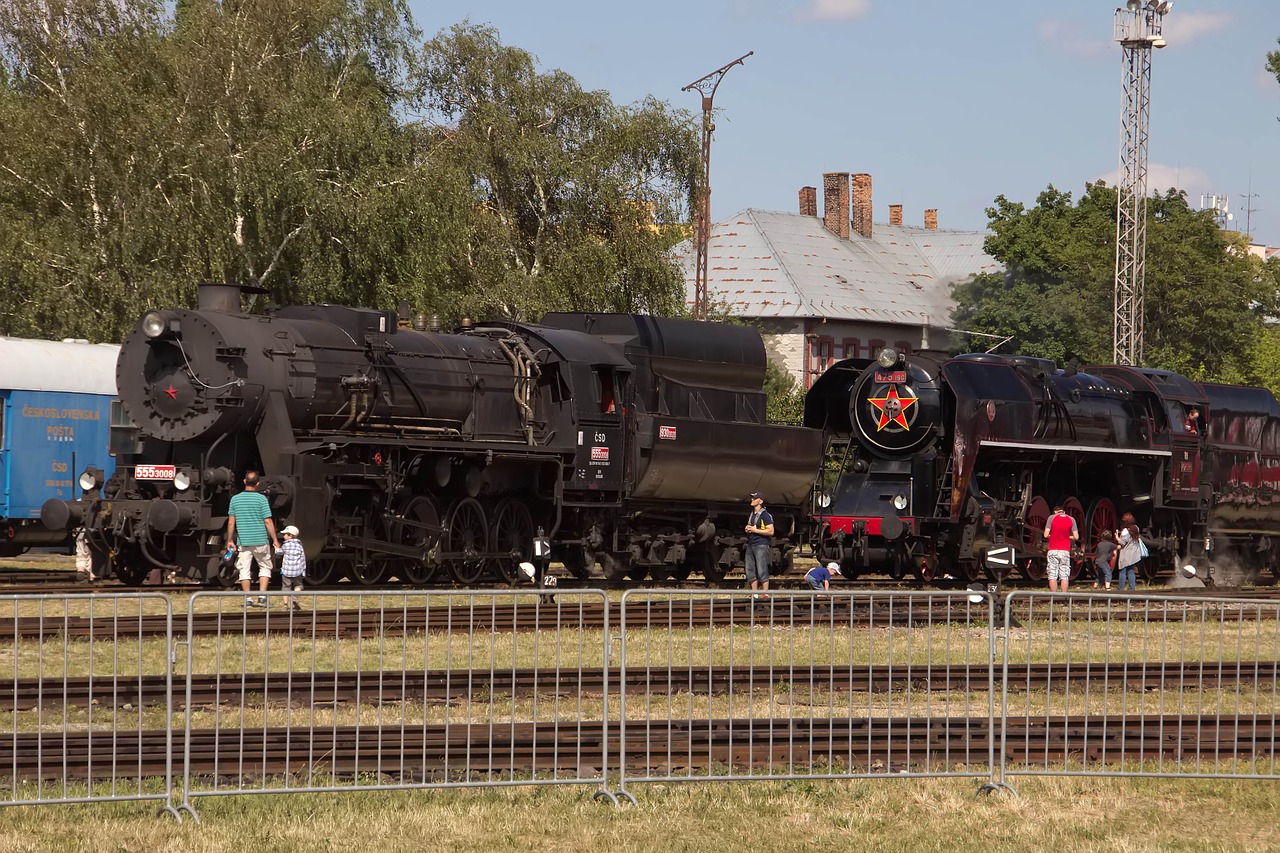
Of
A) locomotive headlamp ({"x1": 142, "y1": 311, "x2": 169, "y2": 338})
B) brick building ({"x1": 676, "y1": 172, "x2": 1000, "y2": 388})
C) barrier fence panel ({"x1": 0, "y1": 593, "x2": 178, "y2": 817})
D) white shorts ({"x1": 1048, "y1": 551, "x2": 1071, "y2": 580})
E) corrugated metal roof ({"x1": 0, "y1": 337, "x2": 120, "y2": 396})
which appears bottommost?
barrier fence panel ({"x1": 0, "y1": 593, "x2": 178, "y2": 817})

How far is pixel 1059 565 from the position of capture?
24125 millimetres

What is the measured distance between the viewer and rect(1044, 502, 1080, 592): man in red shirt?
24109mm

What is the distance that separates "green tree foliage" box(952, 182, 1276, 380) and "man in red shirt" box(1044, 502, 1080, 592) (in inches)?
1623

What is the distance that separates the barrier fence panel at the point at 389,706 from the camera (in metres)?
9.77

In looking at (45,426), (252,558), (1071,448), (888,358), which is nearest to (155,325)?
(252,558)

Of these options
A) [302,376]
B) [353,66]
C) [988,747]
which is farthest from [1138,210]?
[988,747]

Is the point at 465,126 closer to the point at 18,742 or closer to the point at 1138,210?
the point at 1138,210

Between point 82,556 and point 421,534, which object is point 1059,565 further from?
point 82,556

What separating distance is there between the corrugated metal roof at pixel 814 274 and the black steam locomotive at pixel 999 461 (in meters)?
40.0

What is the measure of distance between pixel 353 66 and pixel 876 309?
37.3 metres

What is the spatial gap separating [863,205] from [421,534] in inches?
2391

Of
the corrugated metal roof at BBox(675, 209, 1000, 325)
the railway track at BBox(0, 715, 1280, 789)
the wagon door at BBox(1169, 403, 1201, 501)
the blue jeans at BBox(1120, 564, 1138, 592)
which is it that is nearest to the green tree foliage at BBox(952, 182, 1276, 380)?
the corrugated metal roof at BBox(675, 209, 1000, 325)

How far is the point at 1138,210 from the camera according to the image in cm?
4409

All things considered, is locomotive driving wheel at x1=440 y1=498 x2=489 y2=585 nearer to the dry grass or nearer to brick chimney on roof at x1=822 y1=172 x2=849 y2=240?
the dry grass
